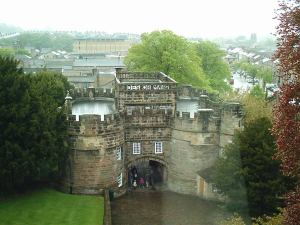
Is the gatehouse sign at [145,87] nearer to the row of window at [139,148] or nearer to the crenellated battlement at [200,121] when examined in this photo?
the crenellated battlement at [200,121]

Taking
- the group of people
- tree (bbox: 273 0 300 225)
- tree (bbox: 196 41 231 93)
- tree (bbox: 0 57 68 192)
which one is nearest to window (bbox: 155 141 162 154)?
the group of people

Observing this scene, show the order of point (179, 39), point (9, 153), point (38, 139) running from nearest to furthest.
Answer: point (9, 153) < point (38, 139) < point (179, 39)

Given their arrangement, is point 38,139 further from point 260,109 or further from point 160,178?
point 260,109

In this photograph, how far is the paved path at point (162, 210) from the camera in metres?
29.1

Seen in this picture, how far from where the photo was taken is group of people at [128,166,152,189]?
117 ft

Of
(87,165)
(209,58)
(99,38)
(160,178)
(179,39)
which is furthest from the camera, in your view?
(99,38)

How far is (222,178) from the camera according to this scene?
28.9 meters

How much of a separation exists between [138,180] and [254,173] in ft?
37.5

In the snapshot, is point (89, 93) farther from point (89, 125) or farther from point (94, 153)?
point (94, 153)

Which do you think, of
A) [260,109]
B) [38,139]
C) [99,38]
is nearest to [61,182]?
[38,139]

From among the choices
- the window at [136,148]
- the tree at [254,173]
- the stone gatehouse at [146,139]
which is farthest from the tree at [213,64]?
the tree at [254,173]

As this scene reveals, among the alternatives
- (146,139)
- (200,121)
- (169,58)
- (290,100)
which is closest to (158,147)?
(146,139)

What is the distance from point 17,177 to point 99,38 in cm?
12854

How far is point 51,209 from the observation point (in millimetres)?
27469
